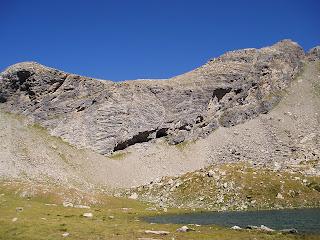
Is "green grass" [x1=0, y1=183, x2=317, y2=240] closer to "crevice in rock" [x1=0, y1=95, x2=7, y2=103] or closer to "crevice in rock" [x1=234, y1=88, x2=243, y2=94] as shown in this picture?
"crevice in rock" [x1=0, y1=95, x2=7, y2=103]

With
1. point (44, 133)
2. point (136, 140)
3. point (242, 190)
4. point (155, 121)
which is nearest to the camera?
point (242, 190)

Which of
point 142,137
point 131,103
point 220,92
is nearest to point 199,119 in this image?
point 220,92

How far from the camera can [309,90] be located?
18675cm

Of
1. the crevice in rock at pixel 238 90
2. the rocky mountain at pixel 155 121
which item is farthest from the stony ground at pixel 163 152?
the crevice in rock at pixel 238 90

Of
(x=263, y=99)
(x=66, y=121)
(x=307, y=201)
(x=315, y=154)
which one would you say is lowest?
(x=307, y=201)

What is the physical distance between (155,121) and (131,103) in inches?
519

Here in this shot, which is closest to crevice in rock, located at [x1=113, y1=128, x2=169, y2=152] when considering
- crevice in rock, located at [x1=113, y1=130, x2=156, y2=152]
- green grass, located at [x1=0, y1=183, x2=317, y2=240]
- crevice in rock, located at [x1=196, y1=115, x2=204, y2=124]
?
crevice in rock, located at [x1=113, y1=130, x2=156, y2=152]

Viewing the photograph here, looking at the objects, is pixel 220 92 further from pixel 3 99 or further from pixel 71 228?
pixel 71 228

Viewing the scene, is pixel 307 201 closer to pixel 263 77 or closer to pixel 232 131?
pixel 232 131

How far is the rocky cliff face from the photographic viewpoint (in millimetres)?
170625

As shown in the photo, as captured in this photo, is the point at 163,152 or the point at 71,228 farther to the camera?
the point at 163,152

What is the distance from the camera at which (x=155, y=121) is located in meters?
180

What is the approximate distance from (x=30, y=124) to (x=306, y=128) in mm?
109430

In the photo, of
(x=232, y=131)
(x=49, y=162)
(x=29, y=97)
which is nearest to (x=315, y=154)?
(x=232, y=131)
